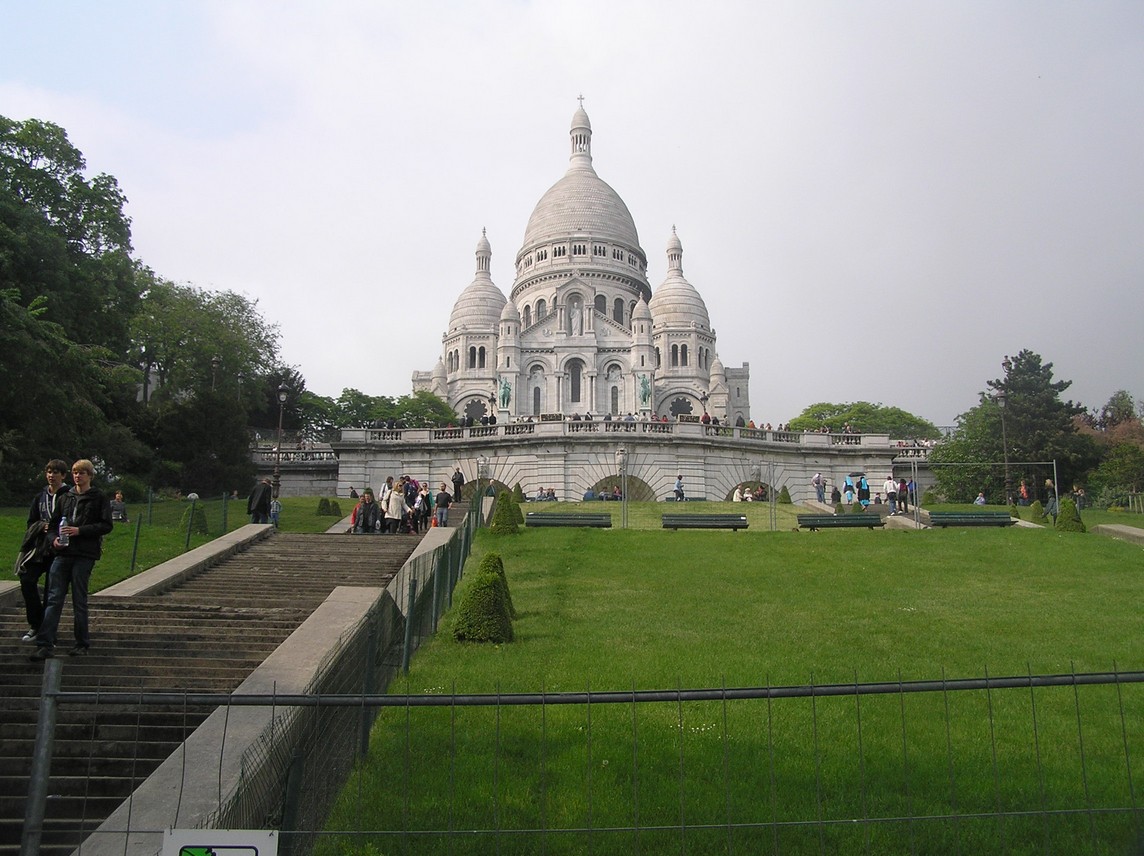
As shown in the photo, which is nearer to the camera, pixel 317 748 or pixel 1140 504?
pixel 317 748

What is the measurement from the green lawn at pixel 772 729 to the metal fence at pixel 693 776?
0.02 metres

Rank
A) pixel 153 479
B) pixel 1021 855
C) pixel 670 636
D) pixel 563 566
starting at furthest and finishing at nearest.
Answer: pixel 153 479
pixel 563 566
pixel 670 636
pixel 1021 855

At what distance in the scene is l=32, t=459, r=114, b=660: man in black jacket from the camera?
9008 mm

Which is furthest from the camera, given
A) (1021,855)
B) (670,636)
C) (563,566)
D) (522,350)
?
(522,350)

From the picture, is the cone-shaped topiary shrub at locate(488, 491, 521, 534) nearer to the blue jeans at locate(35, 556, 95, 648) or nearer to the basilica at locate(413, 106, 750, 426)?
the blue jeans at locate(35, 556, 95, 648)

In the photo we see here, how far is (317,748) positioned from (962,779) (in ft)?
14.3

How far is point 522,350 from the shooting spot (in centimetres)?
8488

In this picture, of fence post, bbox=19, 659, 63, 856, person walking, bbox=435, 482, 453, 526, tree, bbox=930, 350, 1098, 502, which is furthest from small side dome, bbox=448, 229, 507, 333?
fence post, bbox=19, 659, 63, 856

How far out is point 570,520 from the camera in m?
25.5

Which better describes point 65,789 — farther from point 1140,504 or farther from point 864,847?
point 1140,504

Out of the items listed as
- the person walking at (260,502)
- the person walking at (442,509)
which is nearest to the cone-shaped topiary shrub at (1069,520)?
the person walking at (442,509)

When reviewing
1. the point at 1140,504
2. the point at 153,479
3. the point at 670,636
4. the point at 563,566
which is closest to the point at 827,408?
the point at 1140,504

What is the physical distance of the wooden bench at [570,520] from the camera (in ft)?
82.8

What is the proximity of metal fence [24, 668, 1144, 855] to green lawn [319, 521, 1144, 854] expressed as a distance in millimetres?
24
